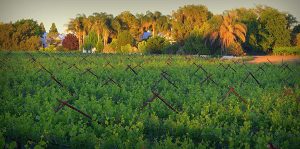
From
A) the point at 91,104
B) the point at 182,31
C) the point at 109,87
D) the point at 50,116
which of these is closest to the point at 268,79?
the point at 109,87

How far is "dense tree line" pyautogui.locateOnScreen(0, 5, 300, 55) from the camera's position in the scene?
160ft

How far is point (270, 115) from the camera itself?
7.95 metres

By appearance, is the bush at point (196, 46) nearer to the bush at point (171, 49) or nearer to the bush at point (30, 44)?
the bush at point (171, 49)

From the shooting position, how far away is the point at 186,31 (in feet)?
203

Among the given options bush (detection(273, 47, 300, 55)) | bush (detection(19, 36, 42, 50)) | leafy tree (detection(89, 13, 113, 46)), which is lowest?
bush (detection(273, 47, 300, 55))

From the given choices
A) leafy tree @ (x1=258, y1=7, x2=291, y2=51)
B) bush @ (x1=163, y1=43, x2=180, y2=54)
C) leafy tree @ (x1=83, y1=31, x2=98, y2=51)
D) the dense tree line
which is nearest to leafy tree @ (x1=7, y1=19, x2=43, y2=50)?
the dense tree line

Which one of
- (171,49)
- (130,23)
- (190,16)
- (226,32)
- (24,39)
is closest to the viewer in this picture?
(226,32)

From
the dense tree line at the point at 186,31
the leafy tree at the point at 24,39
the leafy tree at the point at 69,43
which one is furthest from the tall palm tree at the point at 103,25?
the leafy tree at the point at 24,39

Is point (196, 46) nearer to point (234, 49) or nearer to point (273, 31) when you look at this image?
point (234, 49)

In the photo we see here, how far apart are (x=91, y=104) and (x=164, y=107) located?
1.64 m

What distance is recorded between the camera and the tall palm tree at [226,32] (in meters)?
46.9

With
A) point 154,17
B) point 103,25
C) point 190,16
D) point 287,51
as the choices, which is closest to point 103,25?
point 103,25

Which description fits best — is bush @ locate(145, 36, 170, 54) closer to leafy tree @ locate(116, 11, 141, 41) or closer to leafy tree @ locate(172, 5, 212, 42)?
leafy tree @ locate(172, 5, 212, 42)

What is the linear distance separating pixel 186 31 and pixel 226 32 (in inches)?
609
